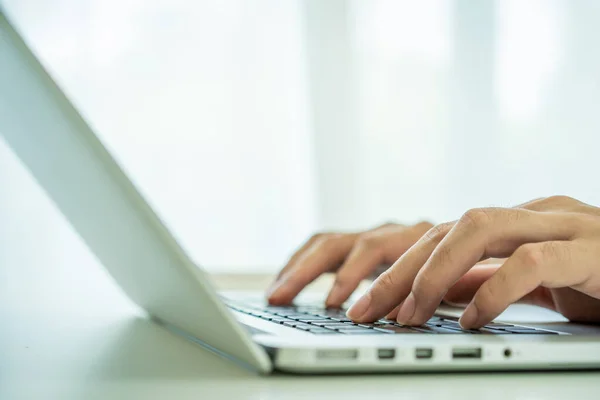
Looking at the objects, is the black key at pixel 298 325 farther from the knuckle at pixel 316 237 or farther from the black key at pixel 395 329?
the knuckle at pixel 316 237

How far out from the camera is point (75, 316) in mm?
751

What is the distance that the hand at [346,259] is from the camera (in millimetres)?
890

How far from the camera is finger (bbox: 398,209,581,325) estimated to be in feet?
1.81

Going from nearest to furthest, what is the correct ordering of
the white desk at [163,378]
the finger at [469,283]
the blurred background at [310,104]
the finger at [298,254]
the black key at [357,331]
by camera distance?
1. the white desk at [163,378]
2. the black key at [357,331]
3. the finger at [469,283]
4. the finger at [298,254]
5. the blurred background at [310,104]

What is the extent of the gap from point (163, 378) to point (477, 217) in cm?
28

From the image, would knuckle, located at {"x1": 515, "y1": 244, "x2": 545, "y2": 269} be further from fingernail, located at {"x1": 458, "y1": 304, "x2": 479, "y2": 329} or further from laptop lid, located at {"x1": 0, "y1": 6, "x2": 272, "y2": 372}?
laptop lid, located at {"x1": 0, "y1": 6, "x2": 272, "y2": 372}

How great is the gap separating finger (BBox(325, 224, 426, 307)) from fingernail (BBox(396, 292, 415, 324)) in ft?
0.96

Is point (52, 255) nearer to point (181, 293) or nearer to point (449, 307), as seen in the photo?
point (449, 307)

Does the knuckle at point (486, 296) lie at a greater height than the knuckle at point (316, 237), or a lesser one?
greater

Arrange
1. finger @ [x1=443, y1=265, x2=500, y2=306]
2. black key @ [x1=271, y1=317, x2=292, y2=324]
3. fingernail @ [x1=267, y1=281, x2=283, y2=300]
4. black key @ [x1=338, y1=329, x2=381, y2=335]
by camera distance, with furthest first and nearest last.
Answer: fingernail @ [x1=267, y1=281, x2=283, y2=300]
finger @ [x1=443, y1=265, x2=500, y2=306]
black key @ [x1=271, y1=317, x2=292, y2=324]
black key @ [x1=338, y1=329, x2=381, y2=335]

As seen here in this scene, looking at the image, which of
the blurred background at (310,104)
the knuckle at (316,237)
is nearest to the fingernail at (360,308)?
the knuckle at (316,237)

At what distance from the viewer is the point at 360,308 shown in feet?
1.94

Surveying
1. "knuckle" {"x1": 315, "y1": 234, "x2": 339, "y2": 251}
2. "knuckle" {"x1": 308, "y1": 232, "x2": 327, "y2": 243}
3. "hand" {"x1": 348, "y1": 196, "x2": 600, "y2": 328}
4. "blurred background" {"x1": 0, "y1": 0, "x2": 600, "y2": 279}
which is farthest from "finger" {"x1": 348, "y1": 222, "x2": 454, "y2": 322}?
"blurred background" {"x1": 0, "y1": 0, "x2": 600, "y2": 279}

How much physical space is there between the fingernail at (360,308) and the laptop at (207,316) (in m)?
0.01
